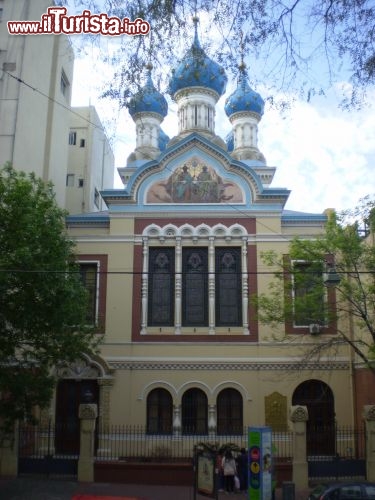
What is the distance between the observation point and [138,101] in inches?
318

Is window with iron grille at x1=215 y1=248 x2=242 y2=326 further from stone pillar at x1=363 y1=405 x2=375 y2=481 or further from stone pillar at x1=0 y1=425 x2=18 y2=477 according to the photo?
stone pillar at x1=0 y1=425 x2=18 y2=477

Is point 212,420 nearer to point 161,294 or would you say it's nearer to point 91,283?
point 161,294

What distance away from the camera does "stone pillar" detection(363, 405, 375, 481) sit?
19.9 m

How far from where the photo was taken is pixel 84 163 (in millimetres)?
40156

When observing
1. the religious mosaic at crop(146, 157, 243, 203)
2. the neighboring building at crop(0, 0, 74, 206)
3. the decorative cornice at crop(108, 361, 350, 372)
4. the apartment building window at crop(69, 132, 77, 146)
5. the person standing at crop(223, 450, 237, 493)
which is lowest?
the person standing at crop(223, 450, 237, 493)

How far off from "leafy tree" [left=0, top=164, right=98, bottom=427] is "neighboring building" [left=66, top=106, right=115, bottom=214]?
66.1 ft

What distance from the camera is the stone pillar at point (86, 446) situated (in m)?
20.1

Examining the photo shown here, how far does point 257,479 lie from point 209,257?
455 inches

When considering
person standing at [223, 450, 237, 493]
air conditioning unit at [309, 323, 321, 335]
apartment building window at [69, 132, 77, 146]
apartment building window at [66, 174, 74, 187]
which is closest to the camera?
person standing at [223, 450, 237, 493]

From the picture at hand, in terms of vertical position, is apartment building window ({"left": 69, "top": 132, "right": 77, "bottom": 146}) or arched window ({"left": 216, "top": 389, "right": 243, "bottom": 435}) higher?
apartment building window ({"left": 69, "top": 132, "right": 77, "bottom": 146})

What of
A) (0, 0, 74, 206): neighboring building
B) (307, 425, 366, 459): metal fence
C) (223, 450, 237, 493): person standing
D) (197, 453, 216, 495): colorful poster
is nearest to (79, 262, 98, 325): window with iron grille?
(0, 0, 74, 206): neighboring building

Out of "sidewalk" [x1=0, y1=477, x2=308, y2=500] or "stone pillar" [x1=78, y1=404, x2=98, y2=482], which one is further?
"stone pillar" [x1=78, y1=404, x2=98, y2=482]

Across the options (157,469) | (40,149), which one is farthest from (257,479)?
(40,149)

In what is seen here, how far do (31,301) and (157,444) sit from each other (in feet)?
30.1
